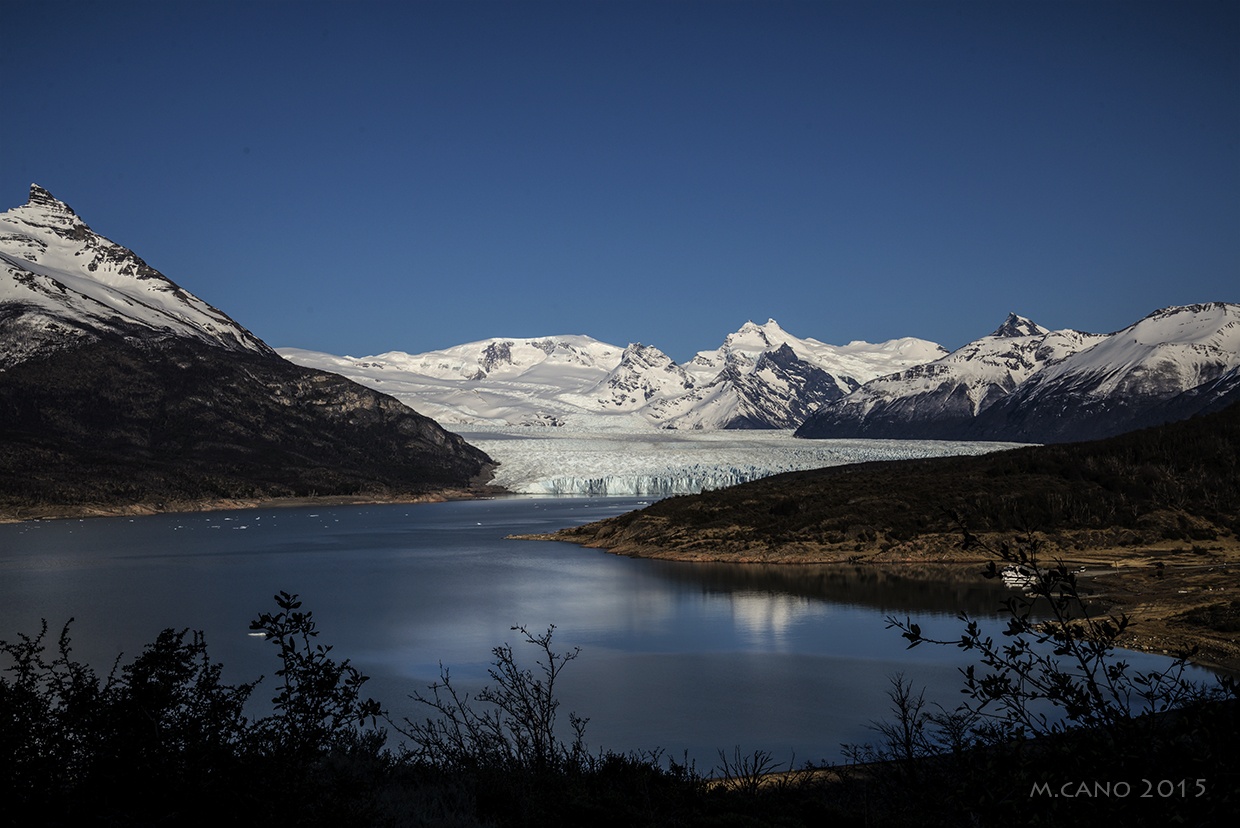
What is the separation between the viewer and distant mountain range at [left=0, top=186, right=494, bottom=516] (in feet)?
390

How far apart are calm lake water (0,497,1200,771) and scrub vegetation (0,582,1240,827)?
25.6 ft

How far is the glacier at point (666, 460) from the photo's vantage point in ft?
381

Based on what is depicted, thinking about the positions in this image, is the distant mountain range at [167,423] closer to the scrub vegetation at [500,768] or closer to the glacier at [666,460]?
the glacier at [666,460]

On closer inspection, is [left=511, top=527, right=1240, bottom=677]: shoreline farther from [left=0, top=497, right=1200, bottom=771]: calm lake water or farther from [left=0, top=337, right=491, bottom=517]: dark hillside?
[left=0, top=337, right=491, bottom=517]: dark hillside

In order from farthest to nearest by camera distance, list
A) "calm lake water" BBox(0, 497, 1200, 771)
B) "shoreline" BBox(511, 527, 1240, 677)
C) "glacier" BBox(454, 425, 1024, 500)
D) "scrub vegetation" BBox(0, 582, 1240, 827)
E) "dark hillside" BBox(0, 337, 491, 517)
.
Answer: "dark hillside" BBox(0, 337, 491, 517)
"glacier" BBox(454, 425, 1024, 500)
"shoreline" BBox(511, 527, 1240, 677)
"calm lake water" BBox(0, 497, 1200, 771)
"scrub vegetation" BBox(0, 582, 1240, 827)

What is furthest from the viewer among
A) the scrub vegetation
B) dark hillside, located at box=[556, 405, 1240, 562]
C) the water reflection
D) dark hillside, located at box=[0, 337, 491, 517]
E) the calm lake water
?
dark hillside, located at box=[0, 337, 491, 517]

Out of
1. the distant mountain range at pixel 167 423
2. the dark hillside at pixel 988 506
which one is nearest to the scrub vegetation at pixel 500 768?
the dark hillside at pixel 988 506

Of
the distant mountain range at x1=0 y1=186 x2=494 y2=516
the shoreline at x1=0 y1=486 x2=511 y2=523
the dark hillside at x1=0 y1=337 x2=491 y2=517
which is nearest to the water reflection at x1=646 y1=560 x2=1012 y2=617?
the shoreline at x1=0 y1=486 x2=511 y2=523

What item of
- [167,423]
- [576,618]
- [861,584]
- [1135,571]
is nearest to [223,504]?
[167,423]

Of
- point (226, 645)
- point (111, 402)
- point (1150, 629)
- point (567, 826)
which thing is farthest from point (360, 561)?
point (111, 402)

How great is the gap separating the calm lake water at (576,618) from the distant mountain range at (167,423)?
44063mm

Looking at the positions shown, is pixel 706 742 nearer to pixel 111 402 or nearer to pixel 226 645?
pixel 226 645

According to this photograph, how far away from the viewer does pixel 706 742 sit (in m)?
20.5

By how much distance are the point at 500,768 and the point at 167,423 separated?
487 feet
